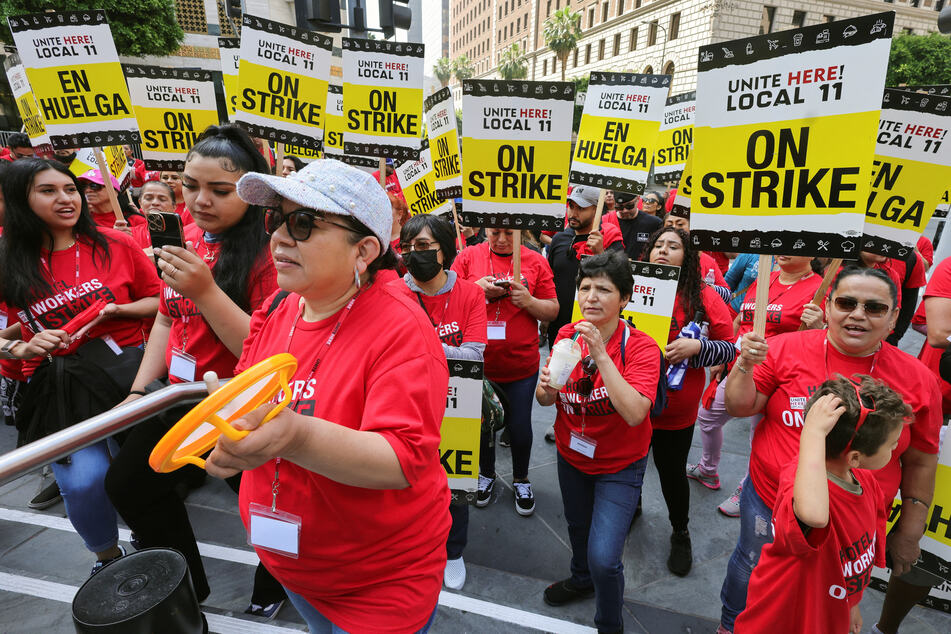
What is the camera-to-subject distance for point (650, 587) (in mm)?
3137

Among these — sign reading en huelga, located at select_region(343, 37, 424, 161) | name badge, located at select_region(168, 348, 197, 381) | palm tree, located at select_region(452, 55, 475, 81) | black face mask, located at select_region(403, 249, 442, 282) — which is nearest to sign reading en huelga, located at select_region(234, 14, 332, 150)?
sign reading en huelga, located at select_region(343, 37, 424, 161)

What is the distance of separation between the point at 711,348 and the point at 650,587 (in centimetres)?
159

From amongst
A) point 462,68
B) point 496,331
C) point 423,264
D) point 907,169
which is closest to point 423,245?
point 423,264

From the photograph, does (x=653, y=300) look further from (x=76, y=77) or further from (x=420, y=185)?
(x=76, y=77)

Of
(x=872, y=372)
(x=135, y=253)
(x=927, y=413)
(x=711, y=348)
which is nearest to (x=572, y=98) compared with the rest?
(x=711, y=348)

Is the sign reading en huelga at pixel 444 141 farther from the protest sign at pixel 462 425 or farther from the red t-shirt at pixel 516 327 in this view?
the protest sign at pixel 462 425

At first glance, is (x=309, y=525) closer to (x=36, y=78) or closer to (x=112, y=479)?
(x=112, y=479)

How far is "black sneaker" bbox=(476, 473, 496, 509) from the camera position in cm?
394

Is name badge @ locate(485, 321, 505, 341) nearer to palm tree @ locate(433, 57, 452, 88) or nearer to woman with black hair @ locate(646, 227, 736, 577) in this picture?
woman with black hair @ locate(646, 227, 736, 577)

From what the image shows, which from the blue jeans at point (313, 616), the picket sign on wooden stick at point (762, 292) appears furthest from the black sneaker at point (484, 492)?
the picket sign on wooden stick at point (762, 292)

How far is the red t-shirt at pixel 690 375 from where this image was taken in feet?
10.5

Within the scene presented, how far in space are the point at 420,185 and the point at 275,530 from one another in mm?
4900

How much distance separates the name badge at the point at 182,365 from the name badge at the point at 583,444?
6.58ft

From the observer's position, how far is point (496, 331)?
151 inches
